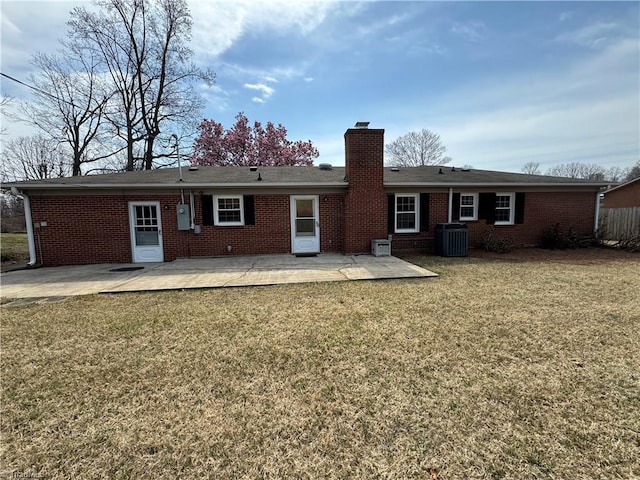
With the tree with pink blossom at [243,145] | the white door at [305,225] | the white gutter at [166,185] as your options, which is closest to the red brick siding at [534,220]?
the white door at [305,225]

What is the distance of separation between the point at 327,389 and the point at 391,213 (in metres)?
8.59

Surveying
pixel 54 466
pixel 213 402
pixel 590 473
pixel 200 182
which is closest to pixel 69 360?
pixel 54 466

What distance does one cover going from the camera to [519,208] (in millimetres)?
11203

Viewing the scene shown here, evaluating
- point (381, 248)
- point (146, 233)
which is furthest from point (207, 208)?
point (381, 248)

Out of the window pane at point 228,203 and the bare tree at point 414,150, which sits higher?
the bare tree at point 414,150

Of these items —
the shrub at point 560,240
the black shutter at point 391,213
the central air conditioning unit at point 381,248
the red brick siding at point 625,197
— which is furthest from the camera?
the red brick siding at point 625,197

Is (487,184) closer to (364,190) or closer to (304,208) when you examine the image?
(364,190)

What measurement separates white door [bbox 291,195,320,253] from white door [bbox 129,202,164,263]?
4581 millimetres

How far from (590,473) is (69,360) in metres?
4.82

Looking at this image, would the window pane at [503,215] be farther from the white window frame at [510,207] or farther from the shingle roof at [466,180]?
the shingle roof at [466,180]

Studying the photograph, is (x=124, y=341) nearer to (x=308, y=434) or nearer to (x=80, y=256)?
(x=308, y=434)

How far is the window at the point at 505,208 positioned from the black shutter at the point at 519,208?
136mm

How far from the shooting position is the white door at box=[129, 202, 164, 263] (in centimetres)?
974

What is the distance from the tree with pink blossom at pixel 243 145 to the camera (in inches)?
966
